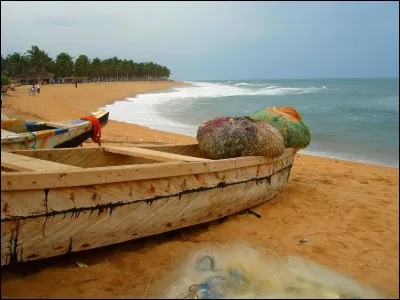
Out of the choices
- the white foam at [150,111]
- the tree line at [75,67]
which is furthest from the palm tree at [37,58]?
the white foam at [150,111]

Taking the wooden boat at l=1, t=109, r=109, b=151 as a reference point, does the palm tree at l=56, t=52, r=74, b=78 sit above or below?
above

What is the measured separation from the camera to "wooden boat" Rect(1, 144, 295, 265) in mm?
2836

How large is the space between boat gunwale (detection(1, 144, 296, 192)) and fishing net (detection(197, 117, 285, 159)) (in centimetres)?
30

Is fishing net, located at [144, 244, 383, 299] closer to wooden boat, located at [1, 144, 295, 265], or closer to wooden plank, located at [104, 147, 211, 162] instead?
wooden boat, located at [1, 144, 295, 265]

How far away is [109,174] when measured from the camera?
321 centimetres

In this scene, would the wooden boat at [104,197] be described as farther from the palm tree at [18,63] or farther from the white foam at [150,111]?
the palm tree at [18,63]

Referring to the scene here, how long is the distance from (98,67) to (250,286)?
86758 mm

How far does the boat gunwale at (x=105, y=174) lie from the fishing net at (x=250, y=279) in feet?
2.77

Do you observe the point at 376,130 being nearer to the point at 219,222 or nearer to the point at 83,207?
the point at 219,222

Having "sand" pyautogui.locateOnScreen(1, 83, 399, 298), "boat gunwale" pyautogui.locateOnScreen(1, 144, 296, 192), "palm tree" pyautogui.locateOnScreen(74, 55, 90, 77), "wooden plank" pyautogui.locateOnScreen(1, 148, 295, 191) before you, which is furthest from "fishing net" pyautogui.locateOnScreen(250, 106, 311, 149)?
"palm tree" pyautogui.locateOnScreen(74, 55, 90, 77)

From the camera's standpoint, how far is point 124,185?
3363mm

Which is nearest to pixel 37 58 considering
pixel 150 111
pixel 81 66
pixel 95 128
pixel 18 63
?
pixel 18 63

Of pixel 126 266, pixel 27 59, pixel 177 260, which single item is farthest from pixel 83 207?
pixel 27 59

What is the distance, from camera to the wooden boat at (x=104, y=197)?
9.30 feet
